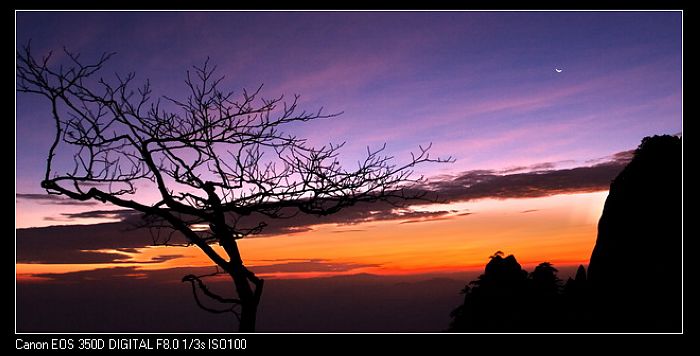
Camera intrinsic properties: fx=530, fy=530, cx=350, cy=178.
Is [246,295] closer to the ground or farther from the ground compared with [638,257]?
farther from the ground

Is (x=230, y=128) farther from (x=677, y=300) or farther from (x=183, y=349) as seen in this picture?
(x=677, y=300)

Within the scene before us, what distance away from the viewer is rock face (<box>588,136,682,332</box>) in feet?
106

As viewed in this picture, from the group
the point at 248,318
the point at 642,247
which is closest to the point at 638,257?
the point at 642,247

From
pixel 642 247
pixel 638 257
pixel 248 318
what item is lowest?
pixel 638 257

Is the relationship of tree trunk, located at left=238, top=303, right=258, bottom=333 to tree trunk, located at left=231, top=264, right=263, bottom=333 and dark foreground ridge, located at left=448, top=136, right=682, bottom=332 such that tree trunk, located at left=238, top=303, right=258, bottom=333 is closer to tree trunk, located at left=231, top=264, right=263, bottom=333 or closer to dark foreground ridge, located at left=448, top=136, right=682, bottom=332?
tree trunk, located at left=231, top=264, right=263, bottom=333

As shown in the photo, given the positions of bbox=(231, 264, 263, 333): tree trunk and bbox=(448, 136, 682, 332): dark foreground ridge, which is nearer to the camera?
bbox=(231, 264, 263, 333): tree trunk

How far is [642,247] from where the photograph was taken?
1430 inches

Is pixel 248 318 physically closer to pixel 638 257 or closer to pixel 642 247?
pixel 638 257

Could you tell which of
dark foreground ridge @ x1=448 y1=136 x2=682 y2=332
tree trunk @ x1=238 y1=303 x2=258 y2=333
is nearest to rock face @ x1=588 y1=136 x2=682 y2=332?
dark foreground ridge @ x1=448 y1=136 x2=682 y2=332

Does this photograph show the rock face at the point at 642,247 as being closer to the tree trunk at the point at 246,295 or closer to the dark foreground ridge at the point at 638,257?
the dark foreground ridge at the point at 638,257

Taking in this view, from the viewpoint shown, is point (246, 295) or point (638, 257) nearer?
point (246, 295)
